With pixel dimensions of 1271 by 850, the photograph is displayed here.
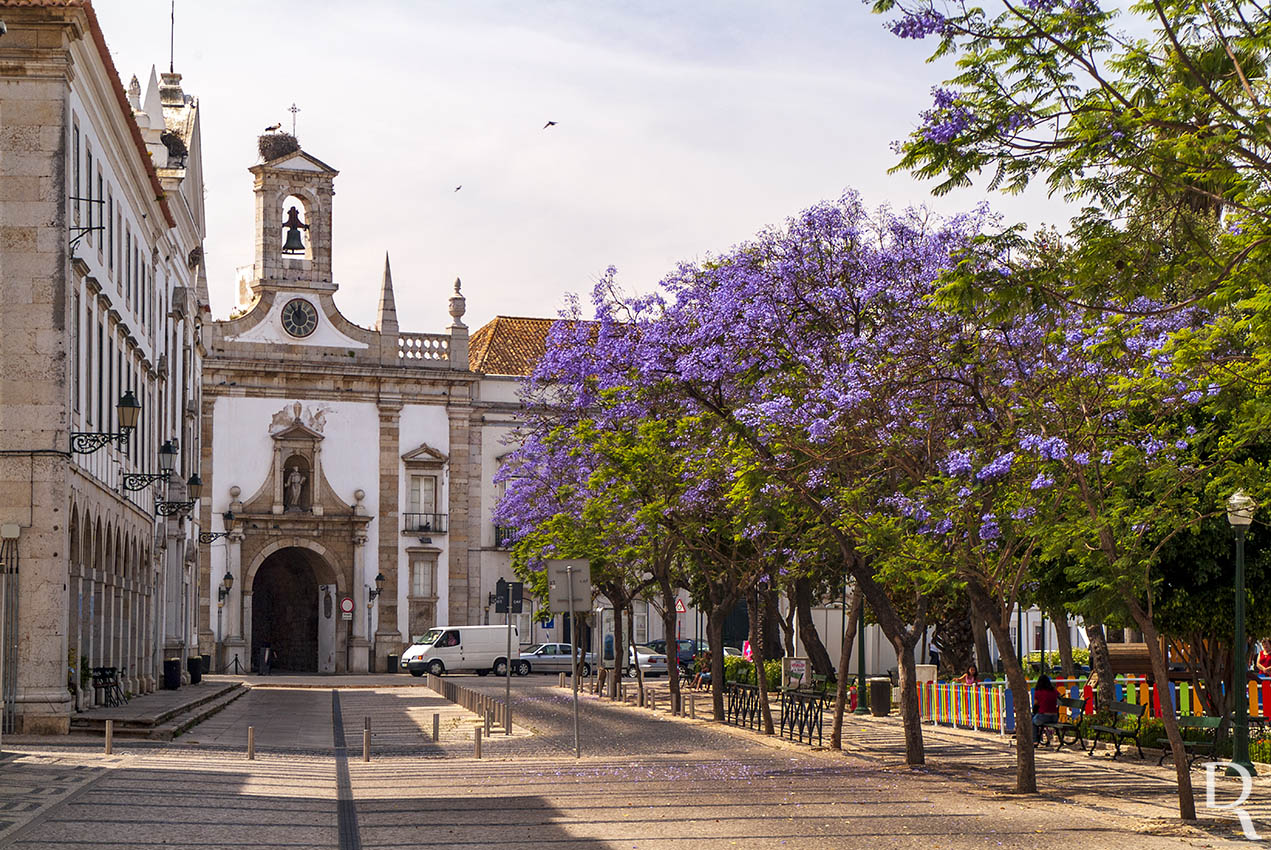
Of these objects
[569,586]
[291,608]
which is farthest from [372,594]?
[569,586]

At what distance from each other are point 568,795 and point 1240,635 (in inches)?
294

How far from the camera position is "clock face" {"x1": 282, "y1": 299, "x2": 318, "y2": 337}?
61.4 m

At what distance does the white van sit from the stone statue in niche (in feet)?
25.4

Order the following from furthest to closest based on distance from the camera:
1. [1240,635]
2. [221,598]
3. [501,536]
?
[501,536], [221,598], [1240,635]

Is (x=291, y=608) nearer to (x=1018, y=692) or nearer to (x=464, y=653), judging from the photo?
(x=464, y=653)

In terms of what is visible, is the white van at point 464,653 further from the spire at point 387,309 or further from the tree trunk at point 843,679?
the tree trunk at point 843,679

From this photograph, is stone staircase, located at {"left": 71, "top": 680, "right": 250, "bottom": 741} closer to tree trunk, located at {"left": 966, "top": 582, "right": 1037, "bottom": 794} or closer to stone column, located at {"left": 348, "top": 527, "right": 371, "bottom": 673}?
tree trunk, located at {"left": 966, "top": 582, "right": 1037, "bottom": 794}

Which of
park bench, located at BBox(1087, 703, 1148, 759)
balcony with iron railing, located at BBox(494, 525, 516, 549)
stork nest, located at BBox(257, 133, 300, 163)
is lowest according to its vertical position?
park bench, located at BBox(1087, 703, 1148, 759)

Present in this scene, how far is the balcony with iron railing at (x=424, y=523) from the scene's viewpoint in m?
62.3

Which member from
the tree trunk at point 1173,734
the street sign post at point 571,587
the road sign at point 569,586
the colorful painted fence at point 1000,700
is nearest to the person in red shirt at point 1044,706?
the colorful painted fence at point 1000,700

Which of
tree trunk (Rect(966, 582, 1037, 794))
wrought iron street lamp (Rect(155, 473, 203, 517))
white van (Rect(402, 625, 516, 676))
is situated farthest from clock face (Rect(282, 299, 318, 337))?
tree trunk (Rect(966, 582, 1037, 794))

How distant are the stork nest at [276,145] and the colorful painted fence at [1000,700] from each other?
126 ft

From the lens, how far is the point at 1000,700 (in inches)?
1081

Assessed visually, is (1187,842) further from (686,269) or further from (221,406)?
(221,406)
